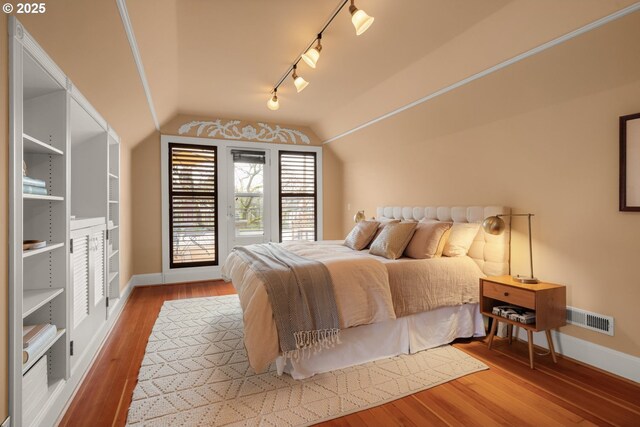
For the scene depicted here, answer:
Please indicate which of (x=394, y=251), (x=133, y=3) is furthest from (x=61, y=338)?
(x=394, y=251)

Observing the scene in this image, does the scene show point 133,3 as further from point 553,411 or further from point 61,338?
point 553,411

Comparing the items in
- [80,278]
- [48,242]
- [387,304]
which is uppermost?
[48,242]

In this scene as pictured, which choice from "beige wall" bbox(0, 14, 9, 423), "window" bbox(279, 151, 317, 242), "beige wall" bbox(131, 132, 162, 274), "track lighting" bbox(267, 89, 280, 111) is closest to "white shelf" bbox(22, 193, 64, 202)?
"beige wall" bbox(0, 14, 9, 423)

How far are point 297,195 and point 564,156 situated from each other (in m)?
4.15

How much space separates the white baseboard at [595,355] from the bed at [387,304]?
59 centimetres

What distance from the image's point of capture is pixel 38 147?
188 centimetres

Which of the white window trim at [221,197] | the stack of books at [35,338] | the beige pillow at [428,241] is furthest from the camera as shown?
the white window trim at [221,197]

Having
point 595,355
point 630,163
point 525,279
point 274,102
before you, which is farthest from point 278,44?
point 595,355

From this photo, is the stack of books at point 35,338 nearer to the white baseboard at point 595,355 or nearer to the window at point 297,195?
the white baseboard at point 595,355

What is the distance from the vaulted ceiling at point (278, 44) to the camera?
2035 mm

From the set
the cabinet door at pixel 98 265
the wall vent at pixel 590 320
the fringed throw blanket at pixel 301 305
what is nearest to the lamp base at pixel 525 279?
the wall vent at pixel 590 320

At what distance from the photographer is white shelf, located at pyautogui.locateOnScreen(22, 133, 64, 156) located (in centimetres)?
170

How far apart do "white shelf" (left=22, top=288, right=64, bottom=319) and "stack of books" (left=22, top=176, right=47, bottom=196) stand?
598 mm

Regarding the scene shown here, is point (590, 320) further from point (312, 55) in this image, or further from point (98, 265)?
point (98, 265)
